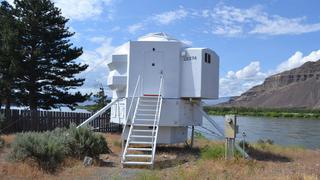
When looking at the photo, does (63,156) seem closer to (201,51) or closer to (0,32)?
(201,51)

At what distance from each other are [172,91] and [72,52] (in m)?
13.6

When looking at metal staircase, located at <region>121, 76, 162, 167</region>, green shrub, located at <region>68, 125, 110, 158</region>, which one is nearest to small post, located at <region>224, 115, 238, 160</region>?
metal staircase, located at <region>121, 76, 162, 167</region>

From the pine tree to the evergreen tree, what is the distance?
0.51 metres

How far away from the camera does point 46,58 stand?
3031cm

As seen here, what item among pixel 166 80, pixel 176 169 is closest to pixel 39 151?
pixel 176 169

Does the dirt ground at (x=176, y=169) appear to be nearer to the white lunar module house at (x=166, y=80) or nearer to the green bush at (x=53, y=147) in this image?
the green bush at (x=53, y=147)

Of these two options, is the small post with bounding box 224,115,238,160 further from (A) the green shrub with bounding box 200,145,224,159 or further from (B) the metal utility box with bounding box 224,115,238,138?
(A) the green shrub with bounding box 200,145,224,159

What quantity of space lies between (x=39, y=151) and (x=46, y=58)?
1795cm

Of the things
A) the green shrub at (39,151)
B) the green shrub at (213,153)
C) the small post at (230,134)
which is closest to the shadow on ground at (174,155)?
the green shrub at (213,153)

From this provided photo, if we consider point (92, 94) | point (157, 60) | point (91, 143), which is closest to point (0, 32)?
point (92, 94)

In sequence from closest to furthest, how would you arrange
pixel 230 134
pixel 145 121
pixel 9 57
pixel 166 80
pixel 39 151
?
pixel 39 151
pixel 230 134
pixel 145 121
pixel 166 80
pixel 9 57

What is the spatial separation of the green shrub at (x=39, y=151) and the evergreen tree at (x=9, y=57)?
15.5m

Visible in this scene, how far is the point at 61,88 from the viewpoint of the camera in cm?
3152

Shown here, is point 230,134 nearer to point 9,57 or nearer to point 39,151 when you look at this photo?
point 39,151
